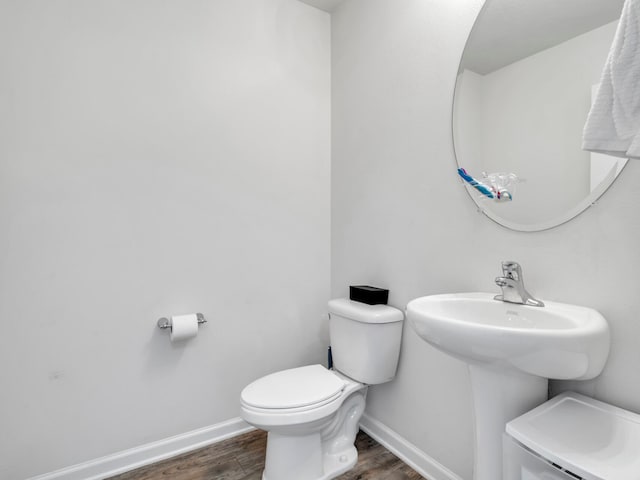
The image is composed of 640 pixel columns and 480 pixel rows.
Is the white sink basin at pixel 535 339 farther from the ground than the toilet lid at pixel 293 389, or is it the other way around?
the white sink basin at pixel 535 339

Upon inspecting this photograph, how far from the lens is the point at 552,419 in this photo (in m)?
0.89

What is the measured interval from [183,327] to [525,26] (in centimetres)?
186

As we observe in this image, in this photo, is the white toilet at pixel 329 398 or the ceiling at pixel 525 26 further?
the white toilet at pixel 329 398

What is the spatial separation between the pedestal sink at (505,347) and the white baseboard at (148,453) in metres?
1.27

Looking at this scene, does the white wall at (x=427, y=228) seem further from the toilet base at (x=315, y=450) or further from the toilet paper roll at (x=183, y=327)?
the toilet paper roll at (x=183, y=327)

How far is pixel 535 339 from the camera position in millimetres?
789

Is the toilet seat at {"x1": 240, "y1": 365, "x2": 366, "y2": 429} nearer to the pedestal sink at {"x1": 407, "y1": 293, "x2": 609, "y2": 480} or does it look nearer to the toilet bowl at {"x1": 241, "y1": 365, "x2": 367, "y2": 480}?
the toilet bowl at {"x1": 241, "y1": 365, "x2": 367, "y2": 480}

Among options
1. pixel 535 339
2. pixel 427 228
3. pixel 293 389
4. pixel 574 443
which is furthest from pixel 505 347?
pixel 293 389

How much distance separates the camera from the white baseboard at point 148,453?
1493 mm

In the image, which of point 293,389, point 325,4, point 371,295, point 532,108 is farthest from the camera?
point 325,4

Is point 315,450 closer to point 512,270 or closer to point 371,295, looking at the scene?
point 371,295

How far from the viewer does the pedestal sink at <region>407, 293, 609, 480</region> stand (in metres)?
0.81

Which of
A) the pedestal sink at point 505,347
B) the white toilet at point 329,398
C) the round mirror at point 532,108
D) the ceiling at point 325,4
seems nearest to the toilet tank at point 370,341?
the white toilet at point 329,398

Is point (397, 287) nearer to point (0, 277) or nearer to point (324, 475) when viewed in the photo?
point (324, 475)
